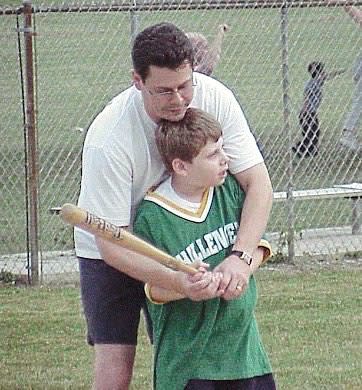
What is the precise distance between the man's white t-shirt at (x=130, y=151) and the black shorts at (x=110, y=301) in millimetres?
339

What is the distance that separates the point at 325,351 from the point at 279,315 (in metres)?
0.79

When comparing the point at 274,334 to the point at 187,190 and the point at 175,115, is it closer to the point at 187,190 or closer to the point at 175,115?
the point at 187,190

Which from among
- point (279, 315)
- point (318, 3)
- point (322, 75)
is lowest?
point (322, 75)

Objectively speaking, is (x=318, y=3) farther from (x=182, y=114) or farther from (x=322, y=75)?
(x=182, y=114)

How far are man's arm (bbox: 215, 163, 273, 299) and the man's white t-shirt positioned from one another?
0.05 metres

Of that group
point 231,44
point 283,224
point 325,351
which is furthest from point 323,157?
point 325,351

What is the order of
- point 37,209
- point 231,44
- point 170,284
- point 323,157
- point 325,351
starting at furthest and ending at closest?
point 231,44
point 323,157
point 37,209
point 325,351
point 170,284

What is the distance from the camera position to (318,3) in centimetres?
884

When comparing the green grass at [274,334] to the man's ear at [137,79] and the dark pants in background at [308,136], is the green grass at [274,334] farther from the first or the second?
the man's ear at [137,79]

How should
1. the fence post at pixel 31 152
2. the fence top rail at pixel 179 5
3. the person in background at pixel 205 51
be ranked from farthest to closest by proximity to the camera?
1. the fence top rail at pixel 179 5
2. the fence post at pixel 31 152
3. the person in background at pixel 205 51

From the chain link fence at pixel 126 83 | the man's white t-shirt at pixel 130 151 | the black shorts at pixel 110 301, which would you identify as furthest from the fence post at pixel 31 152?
the man's white t-shirt at pixel 130 151

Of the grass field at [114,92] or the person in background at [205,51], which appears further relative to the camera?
the grass field at [114,92]

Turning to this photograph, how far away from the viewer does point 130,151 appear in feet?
13.0

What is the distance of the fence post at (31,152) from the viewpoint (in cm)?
806
